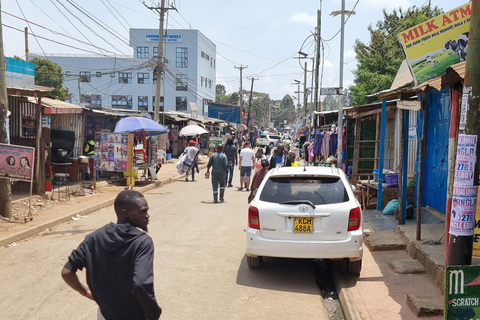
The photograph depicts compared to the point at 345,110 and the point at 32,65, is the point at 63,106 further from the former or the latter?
the point at 345,110

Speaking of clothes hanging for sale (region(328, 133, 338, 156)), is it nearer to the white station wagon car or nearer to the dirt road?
the dirt road

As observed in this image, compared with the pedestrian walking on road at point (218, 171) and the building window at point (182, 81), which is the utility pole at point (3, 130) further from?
the building window at point (182, 81)

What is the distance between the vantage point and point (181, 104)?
61.2m

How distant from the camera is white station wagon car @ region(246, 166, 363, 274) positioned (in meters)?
6.57

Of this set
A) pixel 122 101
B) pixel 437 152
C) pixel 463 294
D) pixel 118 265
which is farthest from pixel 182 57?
pixel 118 265

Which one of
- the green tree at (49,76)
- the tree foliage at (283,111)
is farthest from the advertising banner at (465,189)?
the tree foliage at (283,111)

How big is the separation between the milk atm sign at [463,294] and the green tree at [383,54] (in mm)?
26759

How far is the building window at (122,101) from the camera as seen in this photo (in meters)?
61.6

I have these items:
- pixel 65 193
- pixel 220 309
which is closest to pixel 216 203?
pixel 65 193

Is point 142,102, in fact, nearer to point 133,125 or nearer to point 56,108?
point 133,125

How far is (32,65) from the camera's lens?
1233cm

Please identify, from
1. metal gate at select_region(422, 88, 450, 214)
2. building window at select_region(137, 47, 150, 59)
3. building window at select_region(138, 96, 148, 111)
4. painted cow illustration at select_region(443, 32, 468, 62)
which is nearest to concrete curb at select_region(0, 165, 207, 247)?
painted cow illustration at select_region(443, 32, 468, 62)

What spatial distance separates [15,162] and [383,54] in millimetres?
26055

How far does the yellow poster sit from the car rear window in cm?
212
